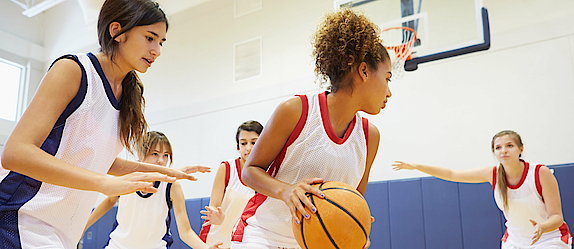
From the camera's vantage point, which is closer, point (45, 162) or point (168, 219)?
point (45, 162)

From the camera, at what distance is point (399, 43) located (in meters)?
5.16

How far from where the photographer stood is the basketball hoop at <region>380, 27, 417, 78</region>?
5.07 m

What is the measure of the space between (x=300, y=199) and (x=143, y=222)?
296 centimetres

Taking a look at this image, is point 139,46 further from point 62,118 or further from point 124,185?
point 124,185

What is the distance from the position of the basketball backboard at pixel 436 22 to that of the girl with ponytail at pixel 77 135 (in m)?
3.79

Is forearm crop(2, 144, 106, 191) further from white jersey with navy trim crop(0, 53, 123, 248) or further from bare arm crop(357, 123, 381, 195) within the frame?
bare arm crop(357, 123, 381, 195)

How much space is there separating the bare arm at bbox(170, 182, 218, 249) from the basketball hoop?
296 cm

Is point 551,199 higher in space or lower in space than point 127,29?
lower

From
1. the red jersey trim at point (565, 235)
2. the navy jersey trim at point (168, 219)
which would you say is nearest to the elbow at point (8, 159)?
the navy jersey trim at point (168, 219)

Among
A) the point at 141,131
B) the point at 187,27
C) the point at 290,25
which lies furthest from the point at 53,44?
the point at 141,131

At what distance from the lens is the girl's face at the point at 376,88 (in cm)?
200

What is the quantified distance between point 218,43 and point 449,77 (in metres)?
4.55

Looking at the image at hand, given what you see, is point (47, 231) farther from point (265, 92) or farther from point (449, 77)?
point (265, 92)

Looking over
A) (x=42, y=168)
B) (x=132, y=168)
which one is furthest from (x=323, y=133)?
(x=42, y=168)
